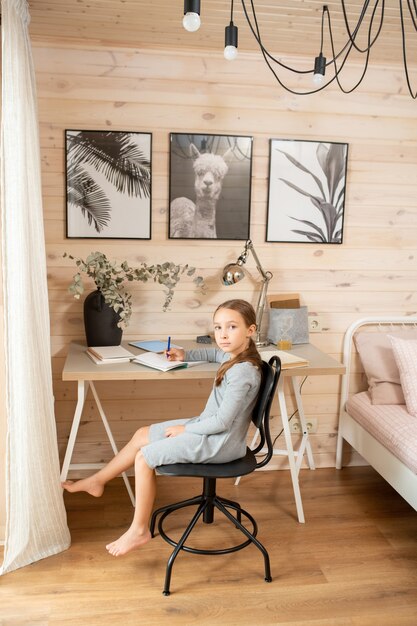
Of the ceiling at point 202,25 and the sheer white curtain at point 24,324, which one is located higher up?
the ceiling at point 202,25

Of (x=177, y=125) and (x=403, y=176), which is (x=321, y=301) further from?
(x=177, y=125)

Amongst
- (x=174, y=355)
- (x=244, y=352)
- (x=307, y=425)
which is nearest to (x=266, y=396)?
(x=244, y=352)

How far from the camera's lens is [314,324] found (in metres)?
3.36

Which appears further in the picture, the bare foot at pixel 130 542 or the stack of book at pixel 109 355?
the stack of book at pixel 109 355

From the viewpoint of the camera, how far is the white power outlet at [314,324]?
3355 mm

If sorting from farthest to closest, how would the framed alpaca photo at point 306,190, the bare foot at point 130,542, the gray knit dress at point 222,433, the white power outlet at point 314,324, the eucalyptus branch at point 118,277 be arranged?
the white power outlet at point 314,324 → the framed alpaca photo at point 306,190 → the eucalyptus branch at point 118,277 → the bare foot at point 130,542 → the gray knit dress at point 222,433

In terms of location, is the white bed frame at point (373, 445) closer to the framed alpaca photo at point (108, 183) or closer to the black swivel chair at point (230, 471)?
the black swivel chair at point (230, 471)

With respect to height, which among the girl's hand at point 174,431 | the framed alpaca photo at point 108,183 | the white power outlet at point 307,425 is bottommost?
the white power outlet at point 307,425

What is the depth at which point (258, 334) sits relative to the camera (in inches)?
124

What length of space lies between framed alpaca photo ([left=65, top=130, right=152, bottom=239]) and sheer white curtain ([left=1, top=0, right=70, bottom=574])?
0.65 meters

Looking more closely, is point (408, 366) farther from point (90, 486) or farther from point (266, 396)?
point (90, 486)

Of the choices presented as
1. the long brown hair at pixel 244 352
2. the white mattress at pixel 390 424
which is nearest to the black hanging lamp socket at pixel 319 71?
the long brown hair at pixel 244 352

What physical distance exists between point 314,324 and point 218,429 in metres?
1.24

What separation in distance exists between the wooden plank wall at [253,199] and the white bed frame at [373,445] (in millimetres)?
59
